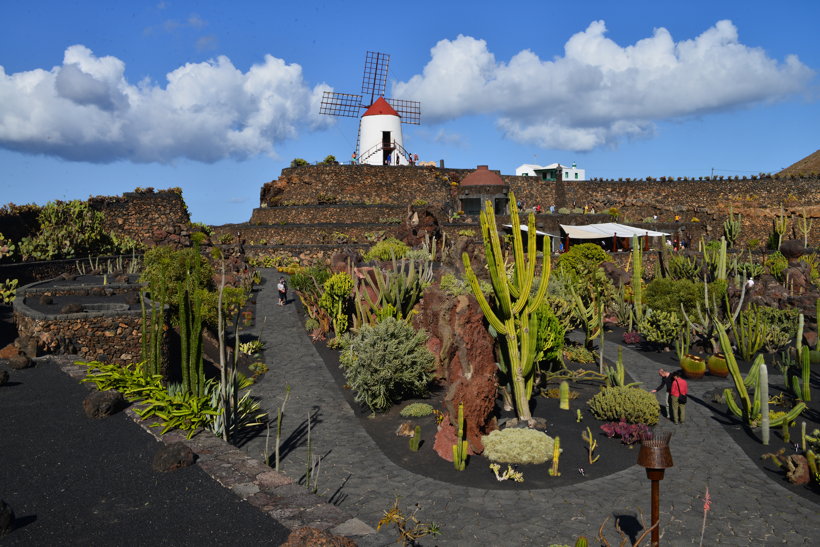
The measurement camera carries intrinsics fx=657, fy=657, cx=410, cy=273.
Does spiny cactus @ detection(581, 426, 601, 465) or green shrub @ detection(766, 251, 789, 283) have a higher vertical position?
green shrub @ detection(766, 251, 789, 283)

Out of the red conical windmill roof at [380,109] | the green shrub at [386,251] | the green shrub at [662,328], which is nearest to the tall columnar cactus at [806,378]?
the green shrub at [662,328]

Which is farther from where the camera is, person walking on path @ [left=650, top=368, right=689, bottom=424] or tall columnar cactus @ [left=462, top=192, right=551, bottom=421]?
person walking on path @ [left=650, top=368, right=689, bottom=424]

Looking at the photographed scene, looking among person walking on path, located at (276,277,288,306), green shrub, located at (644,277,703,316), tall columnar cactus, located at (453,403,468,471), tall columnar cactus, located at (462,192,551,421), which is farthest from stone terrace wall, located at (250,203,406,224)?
tall columnar cactus, located at (453,403,468,471)

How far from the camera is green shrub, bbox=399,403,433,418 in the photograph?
12.4 meters

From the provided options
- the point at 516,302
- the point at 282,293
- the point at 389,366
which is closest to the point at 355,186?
the point at 282,293

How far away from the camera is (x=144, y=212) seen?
32094 millimetres

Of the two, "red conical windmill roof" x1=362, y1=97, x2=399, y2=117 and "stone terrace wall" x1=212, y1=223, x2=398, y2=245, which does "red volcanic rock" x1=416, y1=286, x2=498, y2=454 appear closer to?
"stone terrace wall" x1=212, y1=223, x2=398, y2=245

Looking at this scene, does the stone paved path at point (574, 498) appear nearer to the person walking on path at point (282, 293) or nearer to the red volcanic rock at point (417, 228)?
the person walking on path at point (282, 293)

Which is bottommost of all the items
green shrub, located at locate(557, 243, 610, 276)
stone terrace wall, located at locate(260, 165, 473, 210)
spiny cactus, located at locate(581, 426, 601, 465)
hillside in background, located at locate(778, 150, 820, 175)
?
spiny cactus, located at locate(581, 426, 601, 465)

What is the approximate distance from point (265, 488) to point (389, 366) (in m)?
5.97

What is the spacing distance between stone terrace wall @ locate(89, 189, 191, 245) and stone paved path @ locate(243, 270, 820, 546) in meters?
21.7

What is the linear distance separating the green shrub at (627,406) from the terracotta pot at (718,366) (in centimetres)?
435

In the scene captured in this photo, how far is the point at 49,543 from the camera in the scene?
238 inches

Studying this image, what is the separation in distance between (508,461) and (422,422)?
2.39 meters
